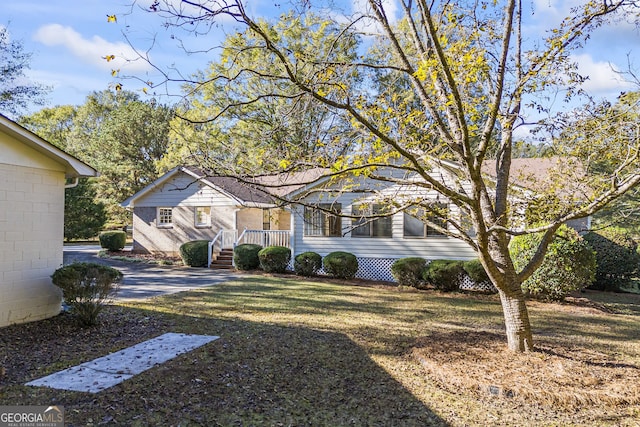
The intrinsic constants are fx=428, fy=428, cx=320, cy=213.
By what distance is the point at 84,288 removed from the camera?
6988mm

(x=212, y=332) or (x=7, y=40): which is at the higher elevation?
(x=7, y=40)

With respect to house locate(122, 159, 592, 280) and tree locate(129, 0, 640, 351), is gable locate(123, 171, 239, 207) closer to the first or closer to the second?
house locate(122, 159, 592, 280)

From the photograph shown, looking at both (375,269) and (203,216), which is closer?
(375,269)

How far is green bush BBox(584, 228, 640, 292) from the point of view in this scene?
13.8m

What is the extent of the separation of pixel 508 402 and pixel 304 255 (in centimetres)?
1087

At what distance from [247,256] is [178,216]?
20.7 feet

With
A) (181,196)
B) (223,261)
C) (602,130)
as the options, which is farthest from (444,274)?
(181,196)

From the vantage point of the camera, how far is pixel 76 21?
5574mm

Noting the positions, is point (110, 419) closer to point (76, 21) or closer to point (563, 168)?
point (76, 21)

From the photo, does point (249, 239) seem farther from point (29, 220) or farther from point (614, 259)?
point (614, 259)

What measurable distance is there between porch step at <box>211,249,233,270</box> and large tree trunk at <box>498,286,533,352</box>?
512 inches

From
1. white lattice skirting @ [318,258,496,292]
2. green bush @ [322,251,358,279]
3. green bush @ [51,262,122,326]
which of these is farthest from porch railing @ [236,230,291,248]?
green bush @ [51,262,122,326]

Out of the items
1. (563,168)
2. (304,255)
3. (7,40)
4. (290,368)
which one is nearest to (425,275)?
(304,255)

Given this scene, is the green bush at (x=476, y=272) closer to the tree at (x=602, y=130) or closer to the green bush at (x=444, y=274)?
the green bush at (x=444, y=274)
